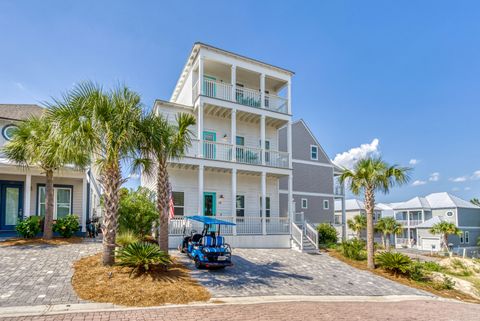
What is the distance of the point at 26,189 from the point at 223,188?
1073 cm

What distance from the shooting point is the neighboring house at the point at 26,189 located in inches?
659

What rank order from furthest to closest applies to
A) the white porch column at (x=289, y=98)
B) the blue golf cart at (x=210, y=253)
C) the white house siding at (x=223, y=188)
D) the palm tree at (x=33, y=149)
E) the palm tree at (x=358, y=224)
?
the palm tree at (x=358, y=224), the white porch column at (x=289, y=98), the white house siding at (x=223, y=188), the palm tree at (x=33, y=149), the blue golf cart at (x=210, y=253)

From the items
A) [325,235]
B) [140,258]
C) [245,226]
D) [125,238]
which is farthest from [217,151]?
[140,258]

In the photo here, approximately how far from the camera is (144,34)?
15.1 m

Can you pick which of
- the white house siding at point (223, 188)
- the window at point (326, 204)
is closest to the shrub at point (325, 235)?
the white house siding at point (223, 188)

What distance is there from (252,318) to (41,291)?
5.42 metres

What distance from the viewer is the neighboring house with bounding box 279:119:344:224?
27628mm

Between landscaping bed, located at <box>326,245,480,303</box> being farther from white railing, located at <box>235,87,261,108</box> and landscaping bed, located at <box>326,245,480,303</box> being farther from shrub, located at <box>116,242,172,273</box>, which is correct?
white railing, located at <box>235,87,261,108</box>

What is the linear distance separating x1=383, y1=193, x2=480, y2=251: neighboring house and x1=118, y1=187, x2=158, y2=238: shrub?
126 feet

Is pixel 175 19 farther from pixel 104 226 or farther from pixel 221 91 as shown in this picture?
pixel 104 226

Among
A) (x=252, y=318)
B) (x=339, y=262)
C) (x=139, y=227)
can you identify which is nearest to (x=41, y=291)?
(x=252, y=318)

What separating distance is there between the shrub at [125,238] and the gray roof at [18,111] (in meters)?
8.69

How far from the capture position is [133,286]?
8.67 metres

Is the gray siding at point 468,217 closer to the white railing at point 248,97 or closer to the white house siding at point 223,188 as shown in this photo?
the white house siding at point 223,188
